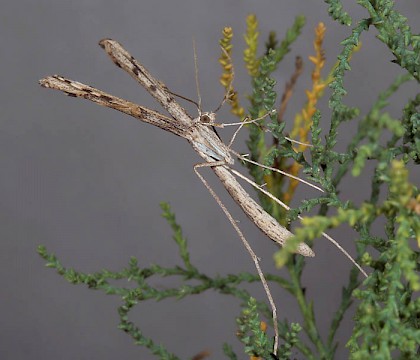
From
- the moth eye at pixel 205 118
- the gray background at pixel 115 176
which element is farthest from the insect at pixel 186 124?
the gray background at pixel 115 176

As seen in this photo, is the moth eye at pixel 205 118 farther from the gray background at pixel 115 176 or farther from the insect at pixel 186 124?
the gray background at pixel 115 176

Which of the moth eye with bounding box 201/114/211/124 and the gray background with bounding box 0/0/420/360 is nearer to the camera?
the moth eye with bounding box 201/114/211/124

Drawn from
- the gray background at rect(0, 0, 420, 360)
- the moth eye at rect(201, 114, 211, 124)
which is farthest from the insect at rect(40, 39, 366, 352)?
the gray background at rect(0, 0, 420, 360)


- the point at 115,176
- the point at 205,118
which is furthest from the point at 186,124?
the point at 115,176

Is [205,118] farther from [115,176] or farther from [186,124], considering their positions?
[115,176]

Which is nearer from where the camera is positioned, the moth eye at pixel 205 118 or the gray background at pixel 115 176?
the moth eye at pixel 205 118

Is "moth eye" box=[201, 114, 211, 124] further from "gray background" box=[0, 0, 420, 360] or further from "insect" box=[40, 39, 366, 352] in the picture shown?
"gray background" box=[0, 0, 420, 360]
